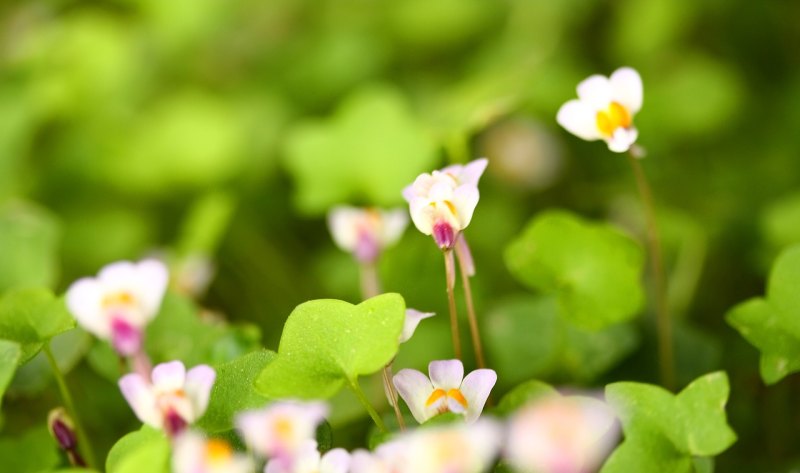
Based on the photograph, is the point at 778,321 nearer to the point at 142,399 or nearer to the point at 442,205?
the point at 442,205

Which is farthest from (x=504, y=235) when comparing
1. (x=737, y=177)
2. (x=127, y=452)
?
(x=127, y=452)

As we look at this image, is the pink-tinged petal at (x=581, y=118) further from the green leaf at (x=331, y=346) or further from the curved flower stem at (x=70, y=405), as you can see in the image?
the curved flower stem at (x=70, y=405)

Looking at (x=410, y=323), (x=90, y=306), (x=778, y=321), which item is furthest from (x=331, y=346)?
(x=778, y=321)

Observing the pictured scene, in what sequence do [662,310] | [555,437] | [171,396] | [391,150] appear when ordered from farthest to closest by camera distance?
[391,150]
[662,310]
[171,396]
[555,437]

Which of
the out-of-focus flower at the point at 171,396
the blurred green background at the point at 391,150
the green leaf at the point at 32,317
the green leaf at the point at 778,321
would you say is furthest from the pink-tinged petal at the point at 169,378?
the green leaf at the point at 778,321

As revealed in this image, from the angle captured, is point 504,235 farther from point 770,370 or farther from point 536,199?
point 770,370

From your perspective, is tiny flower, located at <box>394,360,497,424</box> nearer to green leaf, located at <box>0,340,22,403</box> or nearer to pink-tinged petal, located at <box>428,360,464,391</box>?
pink-tinged petal, located at <box>428,360,464,391</box>
